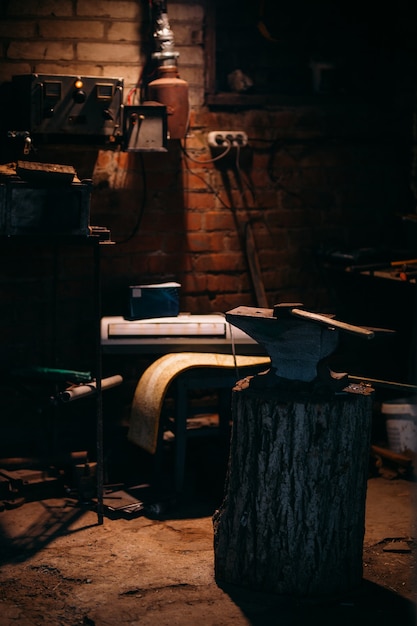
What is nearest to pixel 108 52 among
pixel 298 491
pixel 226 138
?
pixel 226 138

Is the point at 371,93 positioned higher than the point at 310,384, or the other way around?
the point at 371,93

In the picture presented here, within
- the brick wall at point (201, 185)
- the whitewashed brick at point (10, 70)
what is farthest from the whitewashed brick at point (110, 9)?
the whitewashed brick at point (10, 70)

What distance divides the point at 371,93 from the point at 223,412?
91.4 inches

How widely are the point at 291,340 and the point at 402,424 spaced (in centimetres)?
194

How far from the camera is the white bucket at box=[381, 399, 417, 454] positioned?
545 cm

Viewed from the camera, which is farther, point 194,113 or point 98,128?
point 194,113

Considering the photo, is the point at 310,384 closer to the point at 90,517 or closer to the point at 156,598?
the point at 156,598

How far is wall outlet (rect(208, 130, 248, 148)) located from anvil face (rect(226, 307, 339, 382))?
6.27 feet

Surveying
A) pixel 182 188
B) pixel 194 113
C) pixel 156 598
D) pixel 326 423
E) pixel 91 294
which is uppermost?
pixel 194 113

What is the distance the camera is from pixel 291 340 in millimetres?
3805

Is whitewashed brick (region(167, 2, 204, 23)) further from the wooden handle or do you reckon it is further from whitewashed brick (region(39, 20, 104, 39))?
the wooden handle

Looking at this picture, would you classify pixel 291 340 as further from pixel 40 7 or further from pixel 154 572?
pixel 40 7

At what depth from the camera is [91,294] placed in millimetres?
5508

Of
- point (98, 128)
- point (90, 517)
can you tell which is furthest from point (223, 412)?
point (98, 128)
